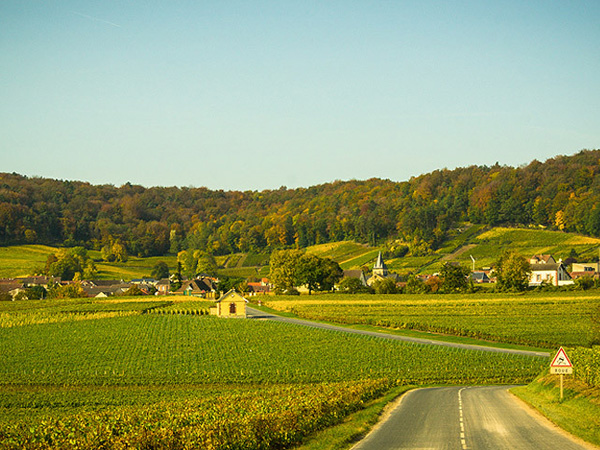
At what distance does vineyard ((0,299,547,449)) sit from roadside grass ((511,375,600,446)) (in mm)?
6115

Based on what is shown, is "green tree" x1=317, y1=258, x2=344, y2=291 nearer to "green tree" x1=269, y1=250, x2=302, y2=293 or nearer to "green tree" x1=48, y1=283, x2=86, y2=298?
"green tree" x1=269, y1=250, x2=302, y2=293

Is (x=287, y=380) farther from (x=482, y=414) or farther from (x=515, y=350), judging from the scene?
(x=515, y=350)

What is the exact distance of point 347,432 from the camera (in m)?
17.7

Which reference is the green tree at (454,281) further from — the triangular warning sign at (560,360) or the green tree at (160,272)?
the green tree at (160,272)

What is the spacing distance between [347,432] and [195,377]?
829 inches

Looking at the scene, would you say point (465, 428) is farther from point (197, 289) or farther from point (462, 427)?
point (197, 289)

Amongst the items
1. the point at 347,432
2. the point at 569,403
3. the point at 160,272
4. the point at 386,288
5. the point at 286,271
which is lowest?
the point at 569,403

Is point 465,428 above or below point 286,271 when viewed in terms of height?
below

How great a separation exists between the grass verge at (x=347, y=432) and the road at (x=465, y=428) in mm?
330

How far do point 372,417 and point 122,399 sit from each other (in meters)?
13.7

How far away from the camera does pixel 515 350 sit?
5091cm

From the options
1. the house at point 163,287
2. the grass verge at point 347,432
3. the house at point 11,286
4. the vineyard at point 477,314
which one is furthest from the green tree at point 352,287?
the grass verge at point 347,432

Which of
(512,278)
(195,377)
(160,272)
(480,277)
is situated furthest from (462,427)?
(160,272)

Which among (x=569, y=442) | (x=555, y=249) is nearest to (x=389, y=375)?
(x=569, y=442)
